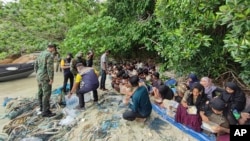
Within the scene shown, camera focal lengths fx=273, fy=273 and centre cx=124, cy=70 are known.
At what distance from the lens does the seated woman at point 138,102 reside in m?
4.84

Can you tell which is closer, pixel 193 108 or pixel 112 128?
pixel 193 108

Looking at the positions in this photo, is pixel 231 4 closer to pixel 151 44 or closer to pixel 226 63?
pixel 226 63

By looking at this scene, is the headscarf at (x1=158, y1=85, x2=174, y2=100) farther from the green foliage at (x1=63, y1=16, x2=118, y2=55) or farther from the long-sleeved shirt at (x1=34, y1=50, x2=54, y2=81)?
the green foliage at (x1=63, y1=16, x2=118, y2=55)

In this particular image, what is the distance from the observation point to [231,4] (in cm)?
371

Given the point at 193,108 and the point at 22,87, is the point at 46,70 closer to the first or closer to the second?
the point at 193,108

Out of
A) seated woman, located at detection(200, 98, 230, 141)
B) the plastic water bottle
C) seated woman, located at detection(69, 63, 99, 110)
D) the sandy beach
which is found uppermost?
seated woman, located at detection(69, 63, 99, 110)

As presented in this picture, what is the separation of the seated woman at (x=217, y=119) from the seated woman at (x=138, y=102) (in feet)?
3.28

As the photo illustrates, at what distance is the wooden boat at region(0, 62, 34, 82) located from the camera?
44.1 ft

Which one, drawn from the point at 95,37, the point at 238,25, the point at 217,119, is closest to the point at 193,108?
the point at 217,119

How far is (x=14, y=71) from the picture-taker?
44.5 ft

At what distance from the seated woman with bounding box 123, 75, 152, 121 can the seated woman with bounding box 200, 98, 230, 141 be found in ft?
3.28

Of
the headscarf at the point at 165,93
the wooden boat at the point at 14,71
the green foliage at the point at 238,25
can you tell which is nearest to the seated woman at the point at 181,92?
the headscarf at the point at 165,93

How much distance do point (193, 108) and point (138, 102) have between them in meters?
0.96

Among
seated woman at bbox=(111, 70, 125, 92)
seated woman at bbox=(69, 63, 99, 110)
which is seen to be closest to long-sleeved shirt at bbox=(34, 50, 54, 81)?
seated woman at bbox=(69, 63, 99, 110)
